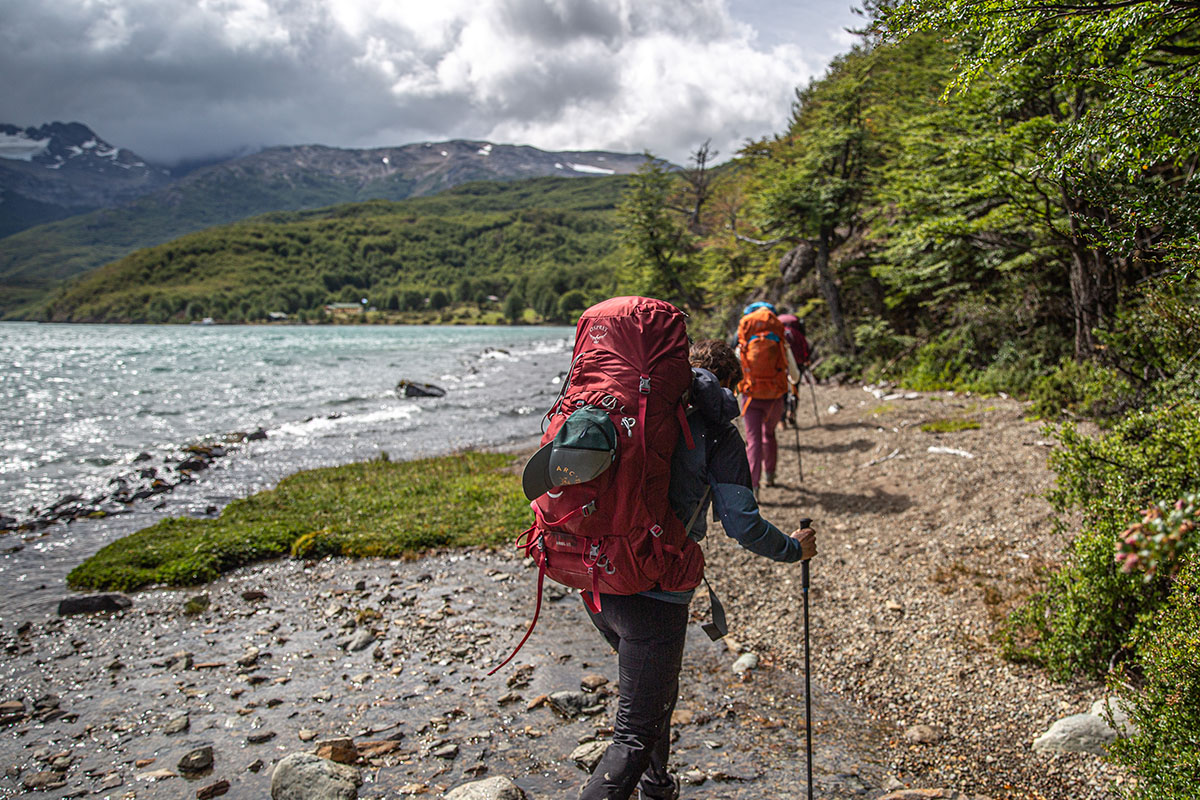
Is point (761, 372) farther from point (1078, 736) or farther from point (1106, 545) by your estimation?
point (1078, 736)

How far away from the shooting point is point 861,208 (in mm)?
19578

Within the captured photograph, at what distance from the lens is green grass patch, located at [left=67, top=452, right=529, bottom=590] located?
796 cm

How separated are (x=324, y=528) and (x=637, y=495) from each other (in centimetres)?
783

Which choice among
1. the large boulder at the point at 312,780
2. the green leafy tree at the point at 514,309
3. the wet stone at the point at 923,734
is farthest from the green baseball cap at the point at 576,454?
the green leafy tree at the point at 514,309

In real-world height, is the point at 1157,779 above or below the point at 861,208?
below

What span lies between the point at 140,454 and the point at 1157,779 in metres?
19.9

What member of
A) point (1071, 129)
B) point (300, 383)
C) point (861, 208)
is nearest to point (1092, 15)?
point (1071, 129)

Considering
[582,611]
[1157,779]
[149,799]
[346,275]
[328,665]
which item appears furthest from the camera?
[346,275]

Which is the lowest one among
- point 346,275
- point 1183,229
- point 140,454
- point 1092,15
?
point 140,454

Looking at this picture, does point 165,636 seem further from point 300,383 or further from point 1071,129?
point 300,383

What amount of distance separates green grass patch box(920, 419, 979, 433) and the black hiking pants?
383 inches

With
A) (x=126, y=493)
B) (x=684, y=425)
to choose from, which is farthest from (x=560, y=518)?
(x=126, y=493)

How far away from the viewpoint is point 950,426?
1091 centimetres

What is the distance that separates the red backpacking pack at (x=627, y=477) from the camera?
275cm
